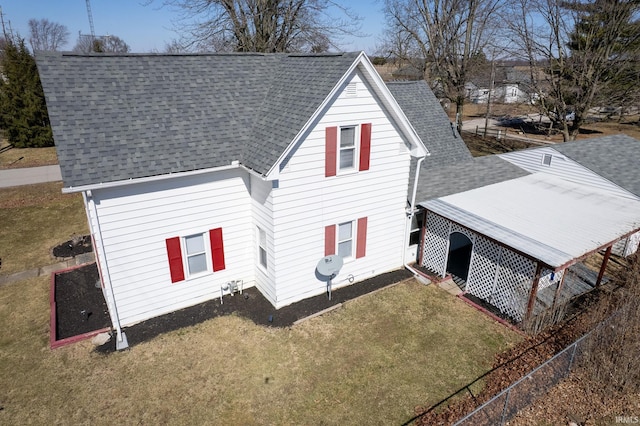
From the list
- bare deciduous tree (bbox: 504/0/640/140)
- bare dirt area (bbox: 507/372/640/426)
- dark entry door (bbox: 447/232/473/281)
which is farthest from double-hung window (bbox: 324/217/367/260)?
bare deciduous tree (bbox: 504/0/640/140)

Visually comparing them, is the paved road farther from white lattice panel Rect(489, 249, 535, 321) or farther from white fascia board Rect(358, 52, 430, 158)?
white lattice panel Rect(489, 249, 535, 321)

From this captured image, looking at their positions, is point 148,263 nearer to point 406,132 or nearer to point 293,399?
point 293,399

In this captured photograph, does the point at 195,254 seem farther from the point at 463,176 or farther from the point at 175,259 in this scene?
the point at 463,176

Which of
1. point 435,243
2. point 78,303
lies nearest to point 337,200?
point 435,243

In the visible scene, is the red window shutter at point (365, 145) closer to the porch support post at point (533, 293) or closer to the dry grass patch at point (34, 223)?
the porch support post at point (533, 293)

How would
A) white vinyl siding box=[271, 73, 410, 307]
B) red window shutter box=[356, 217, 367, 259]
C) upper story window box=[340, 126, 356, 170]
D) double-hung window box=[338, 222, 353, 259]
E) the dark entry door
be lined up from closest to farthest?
white vinyl siding box=[271, 73, 410, 307] < upper story window box=[340, 126, 356, 170] < double-hung window box=[338, 222, 353, 259] < red window shutter box=[356, 217, 367, 259] < the dark entry door

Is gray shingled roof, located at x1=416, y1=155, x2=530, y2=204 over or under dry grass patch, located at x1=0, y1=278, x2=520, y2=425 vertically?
over

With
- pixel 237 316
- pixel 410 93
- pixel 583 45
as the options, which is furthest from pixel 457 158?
pixel 583 45
